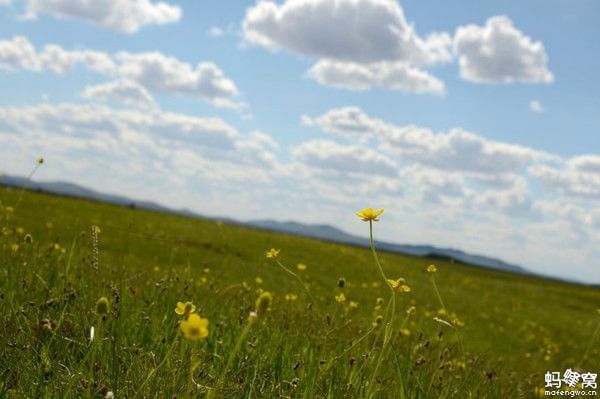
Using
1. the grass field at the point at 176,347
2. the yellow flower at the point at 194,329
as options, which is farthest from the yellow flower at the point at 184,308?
the yellow flower at the point at 194,329

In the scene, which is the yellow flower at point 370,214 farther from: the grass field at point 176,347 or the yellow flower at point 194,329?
the yellow flower at point 194,329

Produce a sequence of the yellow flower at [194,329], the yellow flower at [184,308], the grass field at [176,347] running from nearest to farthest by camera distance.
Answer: the yellow flower at [194,329] < the yellow flower at [184,308] < the grass field at [176,347]

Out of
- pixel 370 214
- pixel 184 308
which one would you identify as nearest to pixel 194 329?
pixel 184 308

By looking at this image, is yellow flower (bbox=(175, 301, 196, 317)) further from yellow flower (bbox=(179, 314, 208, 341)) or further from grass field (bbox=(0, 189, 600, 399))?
yellow flower (bbox=(179, 314, 208, 341))

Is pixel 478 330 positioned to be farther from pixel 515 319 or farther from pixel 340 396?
pixel 340 396

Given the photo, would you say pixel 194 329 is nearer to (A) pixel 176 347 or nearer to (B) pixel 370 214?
(B) pixel 370 214

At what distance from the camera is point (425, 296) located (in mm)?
23141

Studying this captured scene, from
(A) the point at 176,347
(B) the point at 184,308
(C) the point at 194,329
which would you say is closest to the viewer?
(C) the point at 194,329

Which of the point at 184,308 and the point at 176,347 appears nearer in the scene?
the point at 184,308

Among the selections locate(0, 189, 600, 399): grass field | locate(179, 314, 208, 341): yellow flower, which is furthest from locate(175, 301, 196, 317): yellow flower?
locate(179, 314, 208, 341): yellow flower

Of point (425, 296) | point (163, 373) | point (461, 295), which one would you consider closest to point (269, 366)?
point (163, 373)

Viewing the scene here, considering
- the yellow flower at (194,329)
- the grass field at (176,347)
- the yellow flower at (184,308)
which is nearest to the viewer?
the yellow flower at (194,329)

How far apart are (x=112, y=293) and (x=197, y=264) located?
16051 millimetres

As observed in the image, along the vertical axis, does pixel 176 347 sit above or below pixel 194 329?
below
